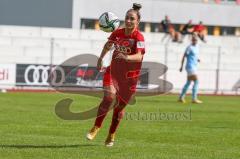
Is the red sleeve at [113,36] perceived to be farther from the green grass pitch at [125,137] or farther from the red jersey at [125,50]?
the green grass pitch at [125,137]

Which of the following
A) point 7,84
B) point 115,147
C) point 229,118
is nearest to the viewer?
point 115,147

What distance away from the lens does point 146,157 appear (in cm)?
1090

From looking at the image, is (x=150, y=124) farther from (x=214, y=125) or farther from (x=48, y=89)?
(x=48, y=89)

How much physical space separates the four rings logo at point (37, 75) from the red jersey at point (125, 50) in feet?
61.4

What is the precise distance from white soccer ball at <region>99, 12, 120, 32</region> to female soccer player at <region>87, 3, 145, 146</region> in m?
0.44

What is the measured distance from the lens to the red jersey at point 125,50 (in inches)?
469

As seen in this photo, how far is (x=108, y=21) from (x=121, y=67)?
0.86 metres

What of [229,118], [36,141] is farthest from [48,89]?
[36,141]

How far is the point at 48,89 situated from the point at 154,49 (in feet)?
20.6

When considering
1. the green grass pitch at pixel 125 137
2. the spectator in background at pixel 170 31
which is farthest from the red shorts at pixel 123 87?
the spectator in background at pixel 170 31

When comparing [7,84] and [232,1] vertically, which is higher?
[232,1]

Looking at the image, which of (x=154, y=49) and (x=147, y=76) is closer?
(x=147, y=76)

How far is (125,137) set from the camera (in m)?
13.8

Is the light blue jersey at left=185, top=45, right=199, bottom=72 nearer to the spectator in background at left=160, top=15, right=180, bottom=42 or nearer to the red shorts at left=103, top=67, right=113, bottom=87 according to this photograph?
the spectator in background at left=160, top=15, right=180, bottom=42
